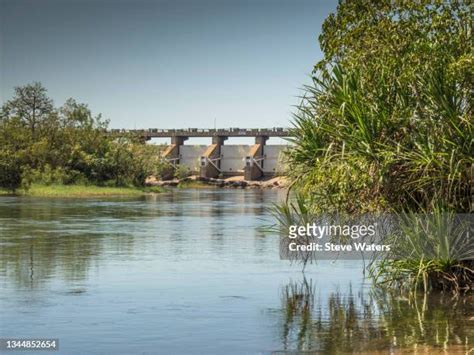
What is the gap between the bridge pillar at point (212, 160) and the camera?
516 ft

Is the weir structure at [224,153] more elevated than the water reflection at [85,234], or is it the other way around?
the weir structure at [224,153]

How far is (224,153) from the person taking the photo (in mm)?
164375

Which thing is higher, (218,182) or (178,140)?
(178,140)

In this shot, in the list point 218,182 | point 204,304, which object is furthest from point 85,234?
point 218,182

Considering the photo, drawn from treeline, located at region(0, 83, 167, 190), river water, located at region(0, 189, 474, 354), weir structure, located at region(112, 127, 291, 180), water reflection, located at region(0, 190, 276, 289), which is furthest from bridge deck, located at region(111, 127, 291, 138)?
river water, located at region(0, 189, 474, 354)

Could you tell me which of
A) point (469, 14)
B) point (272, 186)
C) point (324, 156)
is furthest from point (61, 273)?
point (272, 186)

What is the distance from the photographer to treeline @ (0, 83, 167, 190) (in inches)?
3807

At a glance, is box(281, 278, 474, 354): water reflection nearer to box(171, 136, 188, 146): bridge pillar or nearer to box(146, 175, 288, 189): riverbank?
box(146, 175, 288, 189): riverbank

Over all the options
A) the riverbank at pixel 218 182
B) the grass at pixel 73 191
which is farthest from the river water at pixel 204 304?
the riverbank at pixel 218 182

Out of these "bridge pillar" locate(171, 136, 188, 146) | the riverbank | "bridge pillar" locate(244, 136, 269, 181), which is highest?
"bridge pillar" locate(171, 136, 188, 146)

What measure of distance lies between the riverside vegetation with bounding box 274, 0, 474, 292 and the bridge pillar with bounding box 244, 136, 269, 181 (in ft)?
432

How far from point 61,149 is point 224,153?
64468 mm

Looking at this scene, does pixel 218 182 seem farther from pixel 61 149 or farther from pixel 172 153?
pixel 61 149

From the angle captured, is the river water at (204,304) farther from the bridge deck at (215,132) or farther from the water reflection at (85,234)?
the bridge deck at (215,132)
